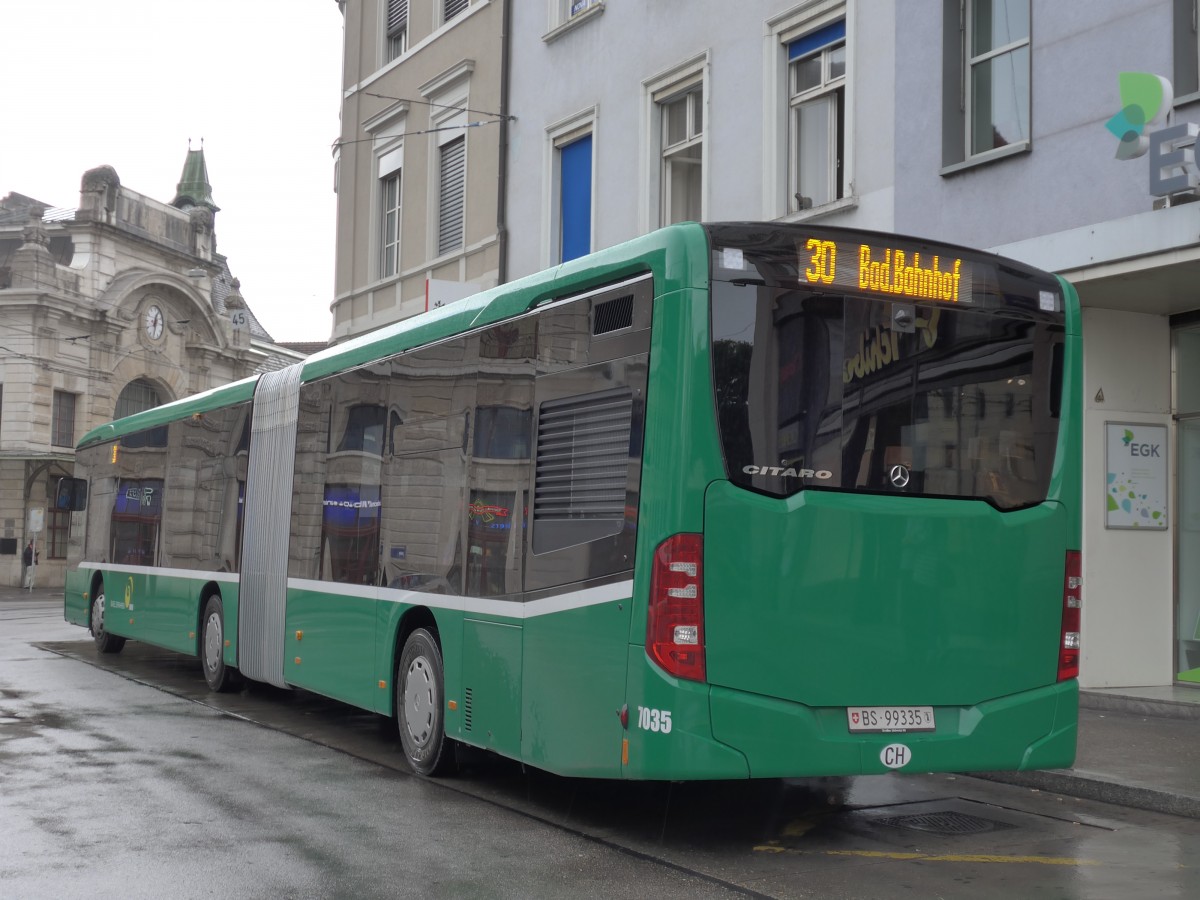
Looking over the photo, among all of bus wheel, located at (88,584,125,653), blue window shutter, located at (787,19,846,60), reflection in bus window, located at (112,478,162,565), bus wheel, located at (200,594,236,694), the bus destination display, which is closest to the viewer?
the bus destination display

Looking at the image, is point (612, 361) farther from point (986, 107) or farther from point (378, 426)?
point (986, 107)

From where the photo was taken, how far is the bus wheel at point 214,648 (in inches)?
559

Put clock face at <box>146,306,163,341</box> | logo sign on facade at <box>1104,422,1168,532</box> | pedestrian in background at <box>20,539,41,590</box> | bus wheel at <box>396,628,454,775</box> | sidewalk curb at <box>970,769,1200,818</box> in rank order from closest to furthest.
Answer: sidewalk curb at <box>970,769,1200,818</box> → bus wheel at <box>396,628,454,775</box> → logo sign on facade at <box>1104,422,1168,532</box> → pedestrian in background at <box>20,539,41,590</box> → clock face at <box>146,306,163,341</box>

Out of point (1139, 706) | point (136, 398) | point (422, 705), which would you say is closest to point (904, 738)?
point (422, 705)

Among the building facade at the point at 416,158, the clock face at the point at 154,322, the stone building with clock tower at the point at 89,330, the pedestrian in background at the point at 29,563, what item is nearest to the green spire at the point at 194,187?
the stone building with clock tower at the point at 89,330

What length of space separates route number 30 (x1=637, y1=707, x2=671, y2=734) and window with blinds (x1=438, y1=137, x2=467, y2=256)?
17.3 m

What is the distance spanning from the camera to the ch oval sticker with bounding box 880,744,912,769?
6.91 meters

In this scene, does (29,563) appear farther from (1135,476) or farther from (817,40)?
(1135,476)

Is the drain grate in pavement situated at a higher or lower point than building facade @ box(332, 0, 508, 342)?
lower

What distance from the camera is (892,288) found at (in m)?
7.17

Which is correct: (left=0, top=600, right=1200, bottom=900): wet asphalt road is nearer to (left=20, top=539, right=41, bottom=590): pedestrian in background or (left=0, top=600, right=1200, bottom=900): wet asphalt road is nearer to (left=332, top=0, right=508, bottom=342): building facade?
(left=332, top=0, right=508, bottom=342): building facade

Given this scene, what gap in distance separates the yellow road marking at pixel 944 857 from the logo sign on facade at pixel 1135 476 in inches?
274

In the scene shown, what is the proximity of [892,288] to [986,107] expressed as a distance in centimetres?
742

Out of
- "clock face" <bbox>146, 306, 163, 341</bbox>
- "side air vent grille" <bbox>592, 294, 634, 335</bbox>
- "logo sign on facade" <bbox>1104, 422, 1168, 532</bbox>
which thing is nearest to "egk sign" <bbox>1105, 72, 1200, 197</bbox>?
"logo sign on facade" <bbox>1104, 422, 1168, 532</bbox>
